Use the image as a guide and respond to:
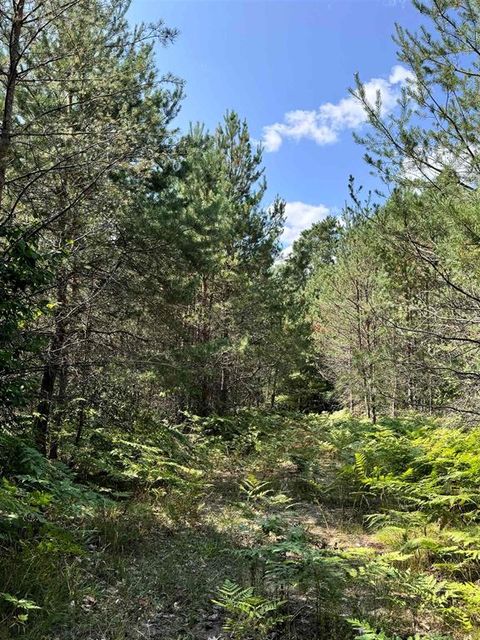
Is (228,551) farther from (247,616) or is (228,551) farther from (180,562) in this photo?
(247,616)

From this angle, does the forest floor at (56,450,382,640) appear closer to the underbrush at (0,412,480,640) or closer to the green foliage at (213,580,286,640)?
the underbrush at (0,412,480,640)

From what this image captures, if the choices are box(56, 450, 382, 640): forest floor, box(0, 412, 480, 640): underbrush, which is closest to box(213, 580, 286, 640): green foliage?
box(0, 412, 480, 640): underbrush

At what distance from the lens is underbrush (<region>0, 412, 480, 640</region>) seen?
3.09 metres

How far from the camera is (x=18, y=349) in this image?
4.05 m

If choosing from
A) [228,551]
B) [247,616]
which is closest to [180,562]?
[228,551]

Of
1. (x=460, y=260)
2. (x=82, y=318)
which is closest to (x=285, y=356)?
(x=82, y=318)

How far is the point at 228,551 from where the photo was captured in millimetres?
4289

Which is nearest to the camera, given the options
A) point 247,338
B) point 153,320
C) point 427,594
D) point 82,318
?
point 427,594

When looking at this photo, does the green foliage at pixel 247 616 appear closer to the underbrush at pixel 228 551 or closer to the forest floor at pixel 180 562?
the underbrush at pixel 228 551

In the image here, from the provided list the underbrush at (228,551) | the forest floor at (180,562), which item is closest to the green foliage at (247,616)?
the underbrush at (228,551)

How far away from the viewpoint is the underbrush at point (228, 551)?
3.09m

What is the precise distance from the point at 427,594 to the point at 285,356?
39.6 ft

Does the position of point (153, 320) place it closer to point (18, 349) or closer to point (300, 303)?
point (18, 349)

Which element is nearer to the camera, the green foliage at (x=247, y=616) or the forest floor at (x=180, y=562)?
the green foliage at (x=247, y=616)
